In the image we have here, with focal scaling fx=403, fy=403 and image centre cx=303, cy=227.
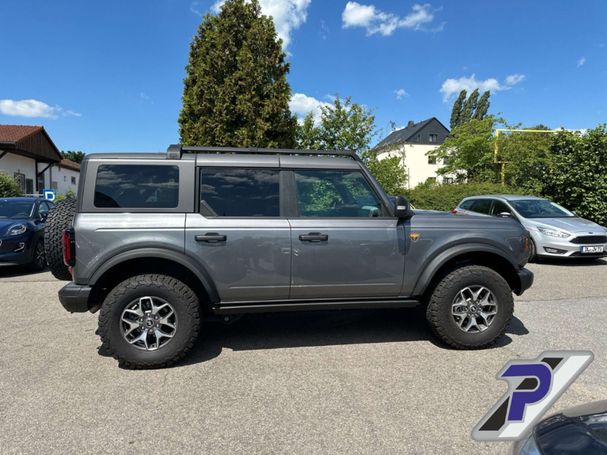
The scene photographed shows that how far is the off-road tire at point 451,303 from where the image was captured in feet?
12.9

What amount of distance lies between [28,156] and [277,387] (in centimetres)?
2741

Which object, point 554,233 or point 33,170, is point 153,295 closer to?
point 554,233

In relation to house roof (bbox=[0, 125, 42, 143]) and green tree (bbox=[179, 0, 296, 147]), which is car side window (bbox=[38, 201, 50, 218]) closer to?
green tree (bbox=[179, 0, 296, 147])

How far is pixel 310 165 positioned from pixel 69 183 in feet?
127

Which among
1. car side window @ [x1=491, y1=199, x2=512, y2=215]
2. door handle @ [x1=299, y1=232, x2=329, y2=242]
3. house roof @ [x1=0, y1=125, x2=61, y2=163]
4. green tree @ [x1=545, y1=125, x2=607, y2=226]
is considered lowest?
door handle @ [x1=299, y1=232, x2=329, y2=242]

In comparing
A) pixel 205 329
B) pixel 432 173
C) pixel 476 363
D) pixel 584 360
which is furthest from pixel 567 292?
pixel 432 173

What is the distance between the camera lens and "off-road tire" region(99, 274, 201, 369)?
351 cm

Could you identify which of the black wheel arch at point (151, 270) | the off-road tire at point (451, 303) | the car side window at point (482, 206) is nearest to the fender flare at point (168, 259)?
the black wheel arch at point (151, 270)

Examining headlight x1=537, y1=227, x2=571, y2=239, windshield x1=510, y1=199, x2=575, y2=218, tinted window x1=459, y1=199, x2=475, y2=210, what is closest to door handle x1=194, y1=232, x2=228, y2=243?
headlight x1=537, y1=227, x2=571, y2=239

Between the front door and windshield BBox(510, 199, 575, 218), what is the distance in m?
7.13

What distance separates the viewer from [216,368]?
142 inches

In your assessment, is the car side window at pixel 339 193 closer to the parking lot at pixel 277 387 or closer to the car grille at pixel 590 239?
the parking lot at pixel 277 387

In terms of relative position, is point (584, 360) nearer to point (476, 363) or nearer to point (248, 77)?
point (476, 363)

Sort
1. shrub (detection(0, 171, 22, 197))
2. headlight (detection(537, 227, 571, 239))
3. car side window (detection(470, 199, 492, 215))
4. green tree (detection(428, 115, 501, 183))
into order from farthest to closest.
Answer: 1. green tree (detection(428, 115, 501, 183))
2. shrub (detection(0, 171, 22, 197))
3. car side window (detection(470, 199, 492, 215))
4. headlight (detection(537, 227, 571, 239))
